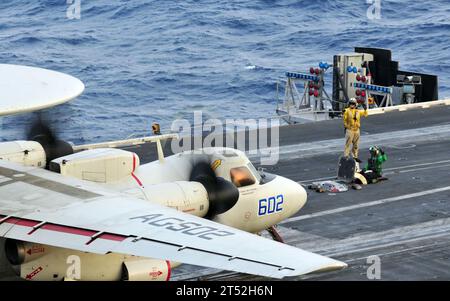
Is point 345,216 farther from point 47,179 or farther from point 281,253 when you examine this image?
point 281,253

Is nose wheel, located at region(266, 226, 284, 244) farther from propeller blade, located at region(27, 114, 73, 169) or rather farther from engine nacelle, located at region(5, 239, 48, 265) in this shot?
engine nacelle, located at region(5, 239, 48, 265)

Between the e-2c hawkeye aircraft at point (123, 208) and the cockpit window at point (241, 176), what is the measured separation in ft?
0.15

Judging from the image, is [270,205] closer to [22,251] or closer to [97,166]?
[97,166]

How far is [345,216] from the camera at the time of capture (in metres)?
38.5

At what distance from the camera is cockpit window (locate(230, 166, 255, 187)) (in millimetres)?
31812

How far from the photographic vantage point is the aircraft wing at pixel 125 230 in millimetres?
21766

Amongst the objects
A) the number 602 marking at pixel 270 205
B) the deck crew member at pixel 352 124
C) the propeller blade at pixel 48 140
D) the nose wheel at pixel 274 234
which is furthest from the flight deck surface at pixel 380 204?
the propeller blade at pixel 48 140

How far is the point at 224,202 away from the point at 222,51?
7473 centimetres

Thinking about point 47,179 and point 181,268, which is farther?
point 181,268

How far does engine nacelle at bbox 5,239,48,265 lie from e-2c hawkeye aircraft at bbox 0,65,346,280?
0.10 ft

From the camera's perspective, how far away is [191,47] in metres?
105

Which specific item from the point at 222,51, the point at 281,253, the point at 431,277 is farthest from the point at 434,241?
the point at 222,51

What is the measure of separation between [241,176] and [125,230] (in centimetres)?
826

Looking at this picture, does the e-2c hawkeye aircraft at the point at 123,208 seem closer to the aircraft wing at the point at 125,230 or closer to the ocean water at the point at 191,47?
the aircraft wing at the point at 125,230
